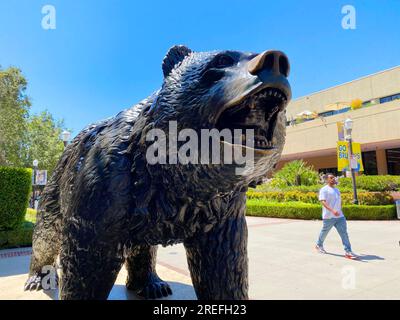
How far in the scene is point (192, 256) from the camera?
219 centimetres

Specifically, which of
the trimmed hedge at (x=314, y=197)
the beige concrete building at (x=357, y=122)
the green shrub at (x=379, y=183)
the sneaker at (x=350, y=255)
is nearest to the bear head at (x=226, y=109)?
the sneaker at (x=350, y=255)

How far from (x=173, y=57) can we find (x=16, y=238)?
26.6 ft

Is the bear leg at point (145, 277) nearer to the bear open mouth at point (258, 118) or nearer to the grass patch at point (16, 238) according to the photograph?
the bear open mouth at point (258, 118)

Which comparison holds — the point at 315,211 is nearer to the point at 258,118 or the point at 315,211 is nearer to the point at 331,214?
the point at 331,214

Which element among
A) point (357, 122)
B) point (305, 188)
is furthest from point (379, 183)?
point (357, 122)

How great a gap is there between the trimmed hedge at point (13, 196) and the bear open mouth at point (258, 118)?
8.33m

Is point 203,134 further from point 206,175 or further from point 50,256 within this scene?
point 50,256

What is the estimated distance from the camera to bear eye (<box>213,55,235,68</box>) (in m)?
1.66

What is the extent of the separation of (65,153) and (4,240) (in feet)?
22.2

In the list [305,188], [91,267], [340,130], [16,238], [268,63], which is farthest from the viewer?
[340,130]

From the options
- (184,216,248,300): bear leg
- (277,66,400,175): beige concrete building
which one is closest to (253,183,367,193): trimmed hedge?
(277,66,400,175): beige concrete building

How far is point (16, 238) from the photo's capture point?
7996mm

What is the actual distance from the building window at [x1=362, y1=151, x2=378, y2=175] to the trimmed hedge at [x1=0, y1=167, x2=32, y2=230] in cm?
3136
